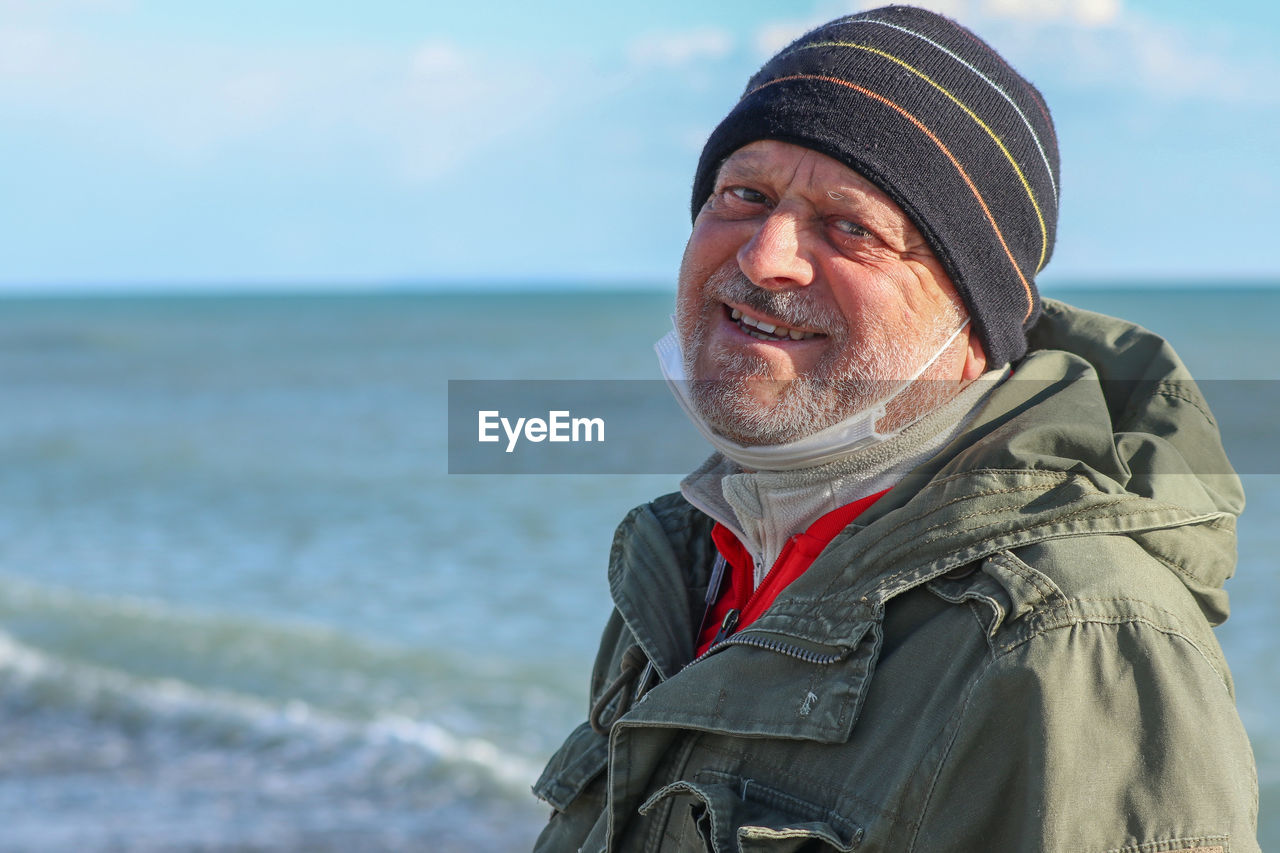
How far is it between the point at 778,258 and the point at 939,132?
37 centimetres

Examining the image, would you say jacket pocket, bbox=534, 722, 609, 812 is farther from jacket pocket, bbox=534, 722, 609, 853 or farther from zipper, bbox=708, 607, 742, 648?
zipper, bbox=708, 607, 742, 648

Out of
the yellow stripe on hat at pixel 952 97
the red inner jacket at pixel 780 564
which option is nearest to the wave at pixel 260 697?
the red inner jacket at pixel 780 564

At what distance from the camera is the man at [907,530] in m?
1.54

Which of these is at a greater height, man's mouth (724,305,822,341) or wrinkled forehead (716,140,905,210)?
wrinkled forehead (716,140,905,210)

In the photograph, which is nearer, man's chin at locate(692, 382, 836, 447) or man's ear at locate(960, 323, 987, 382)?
man's chin at locate(692, 382, 836, 447)

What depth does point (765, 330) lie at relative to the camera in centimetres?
220

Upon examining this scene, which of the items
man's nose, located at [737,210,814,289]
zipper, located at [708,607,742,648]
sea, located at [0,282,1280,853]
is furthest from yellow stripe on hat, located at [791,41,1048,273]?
sea, located at [0,282,1280,853]

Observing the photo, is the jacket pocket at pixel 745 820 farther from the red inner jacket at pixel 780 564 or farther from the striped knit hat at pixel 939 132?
the striped knit hat at pixel 939 132

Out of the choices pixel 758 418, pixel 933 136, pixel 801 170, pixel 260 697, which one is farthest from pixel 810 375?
pixel 260 697

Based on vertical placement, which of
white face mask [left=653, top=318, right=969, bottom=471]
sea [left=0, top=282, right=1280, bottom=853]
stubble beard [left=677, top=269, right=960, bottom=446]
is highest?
stubble beard [left=677, top=269, right=960, bottom=446]

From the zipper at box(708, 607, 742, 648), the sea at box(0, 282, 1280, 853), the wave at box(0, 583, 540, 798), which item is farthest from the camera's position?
the wave at box(0, 583, 540, 798)

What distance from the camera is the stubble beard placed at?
2.11 meters

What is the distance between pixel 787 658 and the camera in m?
1.75

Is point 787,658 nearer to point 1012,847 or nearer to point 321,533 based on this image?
point 1012,847
